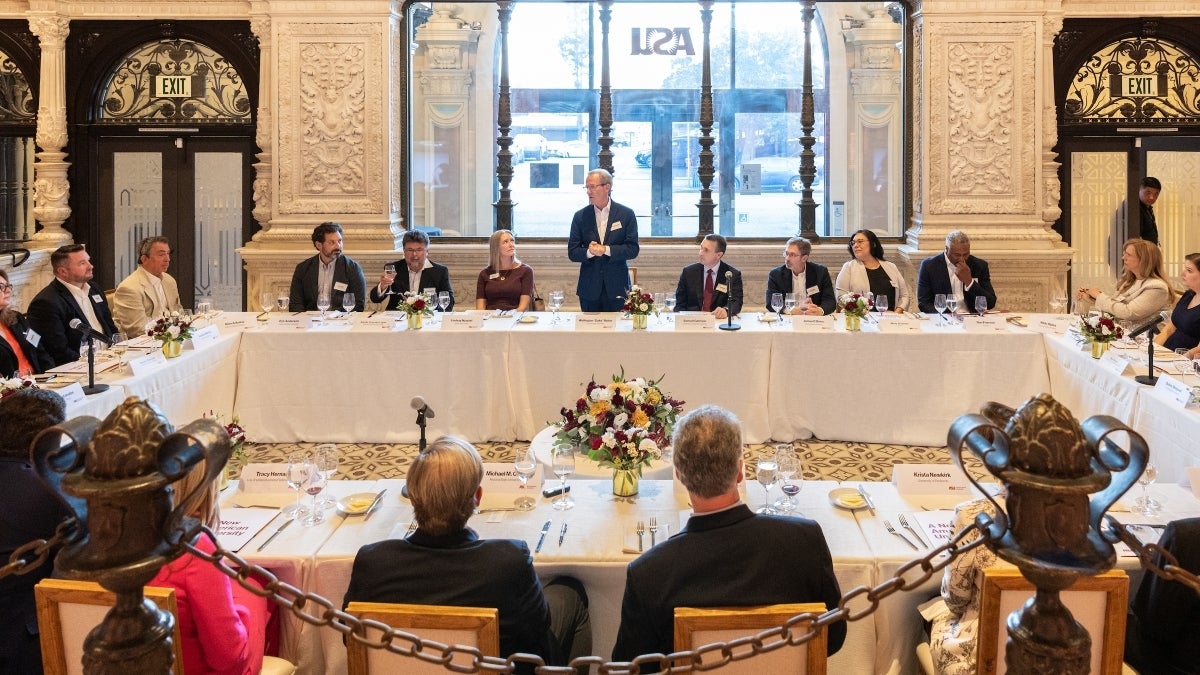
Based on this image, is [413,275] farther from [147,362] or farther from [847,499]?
[847,499]

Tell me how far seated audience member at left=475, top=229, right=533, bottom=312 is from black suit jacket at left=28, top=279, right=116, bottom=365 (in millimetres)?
2321

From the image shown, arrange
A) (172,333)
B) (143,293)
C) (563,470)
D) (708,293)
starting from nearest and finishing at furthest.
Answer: (563,470), (172,333), (143,293), (708,293)

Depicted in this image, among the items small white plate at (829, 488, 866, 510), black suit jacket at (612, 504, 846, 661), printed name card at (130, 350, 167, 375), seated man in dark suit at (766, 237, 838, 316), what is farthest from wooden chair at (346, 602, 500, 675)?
seated man in dark suit at (766, 237, 838, 316)

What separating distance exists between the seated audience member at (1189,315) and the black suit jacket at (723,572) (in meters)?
4.10

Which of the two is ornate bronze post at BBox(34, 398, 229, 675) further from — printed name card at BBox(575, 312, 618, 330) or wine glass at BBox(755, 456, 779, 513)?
printed name card at BBox(575, 312, 618, 330)

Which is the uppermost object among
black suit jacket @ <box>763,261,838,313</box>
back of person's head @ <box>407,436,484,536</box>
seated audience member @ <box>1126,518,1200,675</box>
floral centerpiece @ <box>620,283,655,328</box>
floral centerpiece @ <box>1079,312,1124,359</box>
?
black suit jacket @ <box>763,261,838,313</box>

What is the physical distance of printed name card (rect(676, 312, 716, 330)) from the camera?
616 cm

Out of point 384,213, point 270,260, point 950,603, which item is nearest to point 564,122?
point 384,213

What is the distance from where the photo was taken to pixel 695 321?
245 inches

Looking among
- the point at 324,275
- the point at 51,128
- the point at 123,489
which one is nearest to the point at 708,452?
the point at 123,489

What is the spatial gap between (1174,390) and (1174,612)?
220 centimetres

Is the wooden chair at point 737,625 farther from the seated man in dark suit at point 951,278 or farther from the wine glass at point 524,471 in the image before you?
the seated man in dark suit at point 951,278

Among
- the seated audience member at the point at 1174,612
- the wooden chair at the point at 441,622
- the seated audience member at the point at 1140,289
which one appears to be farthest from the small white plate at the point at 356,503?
the seated audience member at the point at 1140,289

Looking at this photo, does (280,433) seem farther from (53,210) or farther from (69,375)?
(53,210)
